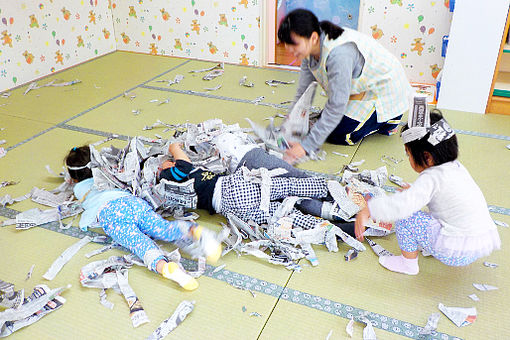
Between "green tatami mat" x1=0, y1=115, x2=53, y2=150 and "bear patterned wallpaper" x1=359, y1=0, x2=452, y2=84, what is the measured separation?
2.60 metres

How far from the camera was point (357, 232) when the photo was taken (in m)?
1.78

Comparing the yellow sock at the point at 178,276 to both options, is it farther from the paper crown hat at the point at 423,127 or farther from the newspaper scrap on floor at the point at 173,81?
the newspaper scrap on floor at the point at 173,81

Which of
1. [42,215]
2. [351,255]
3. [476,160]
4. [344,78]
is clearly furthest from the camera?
[476,160]

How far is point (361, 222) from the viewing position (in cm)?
168

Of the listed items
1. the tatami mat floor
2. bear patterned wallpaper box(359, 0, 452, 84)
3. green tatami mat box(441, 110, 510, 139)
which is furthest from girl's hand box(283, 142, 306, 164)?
bear patterned wallpaper box(359, 0, 452, 84)

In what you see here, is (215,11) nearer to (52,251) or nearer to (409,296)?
(52,251)

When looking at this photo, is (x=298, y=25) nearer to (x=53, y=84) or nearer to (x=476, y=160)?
(x=476, y=160)

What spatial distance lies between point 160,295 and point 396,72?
5.77ft

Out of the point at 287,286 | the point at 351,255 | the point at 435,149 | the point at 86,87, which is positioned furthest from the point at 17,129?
the point at 435,149

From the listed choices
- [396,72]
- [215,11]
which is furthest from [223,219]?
[215,11]

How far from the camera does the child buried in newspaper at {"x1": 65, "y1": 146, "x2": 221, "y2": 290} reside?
1701 millimetres

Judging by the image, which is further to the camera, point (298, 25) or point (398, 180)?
point (398, 180)

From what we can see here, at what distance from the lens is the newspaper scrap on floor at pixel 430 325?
1.41m

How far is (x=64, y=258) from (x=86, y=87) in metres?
2.29
